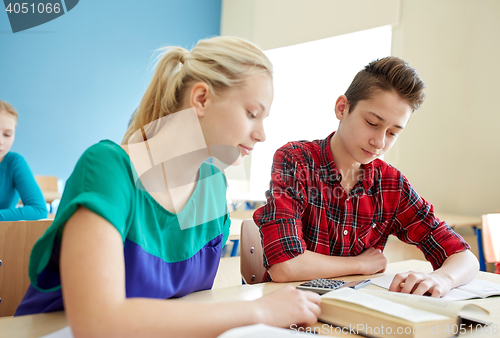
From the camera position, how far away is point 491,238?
187 centimetres

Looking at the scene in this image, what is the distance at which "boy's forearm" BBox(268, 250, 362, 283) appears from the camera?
96 centimetres

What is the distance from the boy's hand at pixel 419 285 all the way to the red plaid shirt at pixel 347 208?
303 millimetres

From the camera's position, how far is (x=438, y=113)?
121 inches

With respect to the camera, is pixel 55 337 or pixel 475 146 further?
pixel 475 146

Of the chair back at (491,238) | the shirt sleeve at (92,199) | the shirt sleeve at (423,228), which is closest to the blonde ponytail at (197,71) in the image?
the shirt sleeve at (92,199)

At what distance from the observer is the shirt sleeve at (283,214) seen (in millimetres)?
987

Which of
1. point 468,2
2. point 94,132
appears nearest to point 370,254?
point 468,2

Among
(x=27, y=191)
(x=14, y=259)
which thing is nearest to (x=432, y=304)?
(x=14, y=259)

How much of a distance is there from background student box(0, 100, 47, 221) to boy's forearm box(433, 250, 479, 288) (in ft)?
5.90

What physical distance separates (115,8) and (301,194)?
456cm

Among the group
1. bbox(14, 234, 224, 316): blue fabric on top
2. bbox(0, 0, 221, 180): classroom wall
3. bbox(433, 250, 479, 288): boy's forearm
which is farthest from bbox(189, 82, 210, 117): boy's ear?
bbox(0, 0, 221, 180): classroom wall

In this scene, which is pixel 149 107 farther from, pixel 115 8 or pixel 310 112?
pixel 115 8

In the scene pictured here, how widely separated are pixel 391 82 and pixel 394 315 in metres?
0.73

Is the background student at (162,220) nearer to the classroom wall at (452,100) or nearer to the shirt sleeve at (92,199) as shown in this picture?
the shirt sleeve at (92,199)
